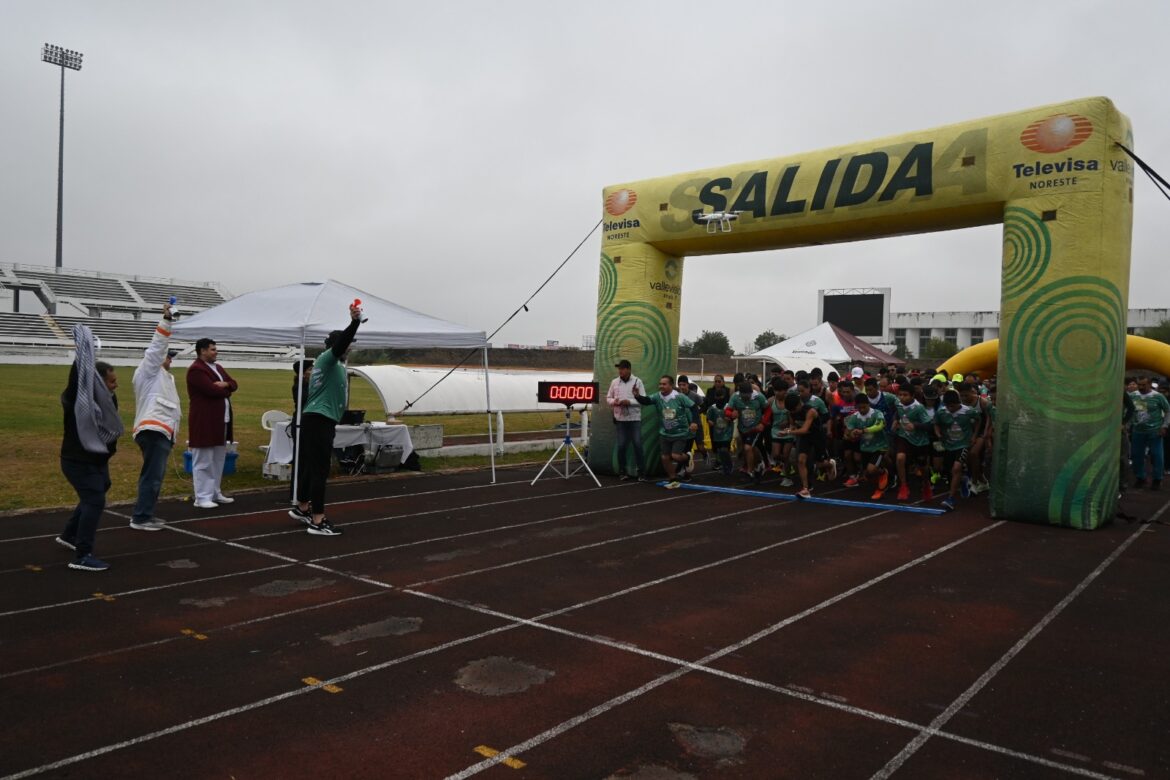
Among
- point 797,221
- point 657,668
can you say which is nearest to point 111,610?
point 657,668

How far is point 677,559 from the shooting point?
7516 mm

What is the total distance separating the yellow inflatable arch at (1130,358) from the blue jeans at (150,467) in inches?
531

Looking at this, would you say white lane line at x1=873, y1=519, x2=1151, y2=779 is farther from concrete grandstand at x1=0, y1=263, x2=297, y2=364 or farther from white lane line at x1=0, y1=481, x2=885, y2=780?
concrete grandstand at x1=0, y1=263, x2=297, y2=364

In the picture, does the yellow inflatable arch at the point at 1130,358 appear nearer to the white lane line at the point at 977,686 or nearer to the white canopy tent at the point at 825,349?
the white canopy tent at the point at 825,349

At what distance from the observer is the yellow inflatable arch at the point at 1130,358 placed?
664 inches

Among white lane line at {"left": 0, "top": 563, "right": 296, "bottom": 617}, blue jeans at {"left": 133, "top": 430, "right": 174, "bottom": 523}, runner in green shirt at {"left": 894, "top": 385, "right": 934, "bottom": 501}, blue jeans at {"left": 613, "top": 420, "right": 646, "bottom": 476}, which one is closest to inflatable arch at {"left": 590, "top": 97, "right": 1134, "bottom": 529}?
runner in green shirt at {"left": 894, "top": 385, "right": 934, "bottom": 501}

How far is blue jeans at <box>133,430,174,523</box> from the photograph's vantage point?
815cm

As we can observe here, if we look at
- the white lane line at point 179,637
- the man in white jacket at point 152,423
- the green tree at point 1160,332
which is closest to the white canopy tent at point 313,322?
the man in white jacket at point 152,423

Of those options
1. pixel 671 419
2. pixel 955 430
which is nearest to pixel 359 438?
pixel 671 419

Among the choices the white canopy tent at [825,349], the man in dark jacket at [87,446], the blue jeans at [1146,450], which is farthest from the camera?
the white canopy tent at [825,349]

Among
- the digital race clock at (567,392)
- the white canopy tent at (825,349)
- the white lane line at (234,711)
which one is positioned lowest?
the white lane line at (234,711)

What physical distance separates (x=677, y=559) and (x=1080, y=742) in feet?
12.9

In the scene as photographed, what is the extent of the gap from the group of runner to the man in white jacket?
6.53 meters

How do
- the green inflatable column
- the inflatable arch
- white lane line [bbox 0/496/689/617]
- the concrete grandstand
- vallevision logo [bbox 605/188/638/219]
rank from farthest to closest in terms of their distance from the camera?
the concrete grandstand
vallevision logo [bbox 605/188/638/219]
the green inflatable column
the inflatable arch
white lane line [bbox 0/496/689/617]
